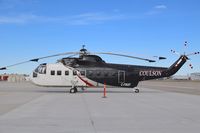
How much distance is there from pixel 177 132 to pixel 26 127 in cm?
428

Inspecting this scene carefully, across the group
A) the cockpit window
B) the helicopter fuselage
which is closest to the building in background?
the cockpit window

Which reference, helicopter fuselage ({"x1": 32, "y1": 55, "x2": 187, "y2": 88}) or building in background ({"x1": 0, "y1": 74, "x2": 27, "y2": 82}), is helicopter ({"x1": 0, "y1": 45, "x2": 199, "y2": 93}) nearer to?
helicopter fuselage ({"x1": 32, "y1": 55, "x2": 187, "y2": 88})

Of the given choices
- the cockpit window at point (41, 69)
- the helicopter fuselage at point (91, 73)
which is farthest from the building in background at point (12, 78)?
the helicopter fuselage at point (91, 73)

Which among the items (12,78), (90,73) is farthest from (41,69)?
(12,78)

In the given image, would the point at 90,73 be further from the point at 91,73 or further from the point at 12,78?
the point at 12,78

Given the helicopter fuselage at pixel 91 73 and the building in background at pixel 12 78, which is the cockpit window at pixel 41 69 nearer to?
the helicopter fuselage at pixel 91 73

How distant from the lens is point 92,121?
1146 cm

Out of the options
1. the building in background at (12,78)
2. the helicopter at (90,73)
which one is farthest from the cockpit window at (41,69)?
the building in background at (12,78)

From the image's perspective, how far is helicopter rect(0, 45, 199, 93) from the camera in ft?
105

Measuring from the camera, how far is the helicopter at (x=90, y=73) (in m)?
32.1

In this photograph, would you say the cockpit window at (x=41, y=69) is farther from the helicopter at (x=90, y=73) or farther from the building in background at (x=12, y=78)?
the building in background at (x=12, y=78)

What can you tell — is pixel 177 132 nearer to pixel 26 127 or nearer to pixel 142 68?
pixel 26 127

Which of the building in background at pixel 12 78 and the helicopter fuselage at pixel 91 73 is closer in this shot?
the helicopter fuselage at pixel 91 73

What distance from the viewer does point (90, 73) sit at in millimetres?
32531
